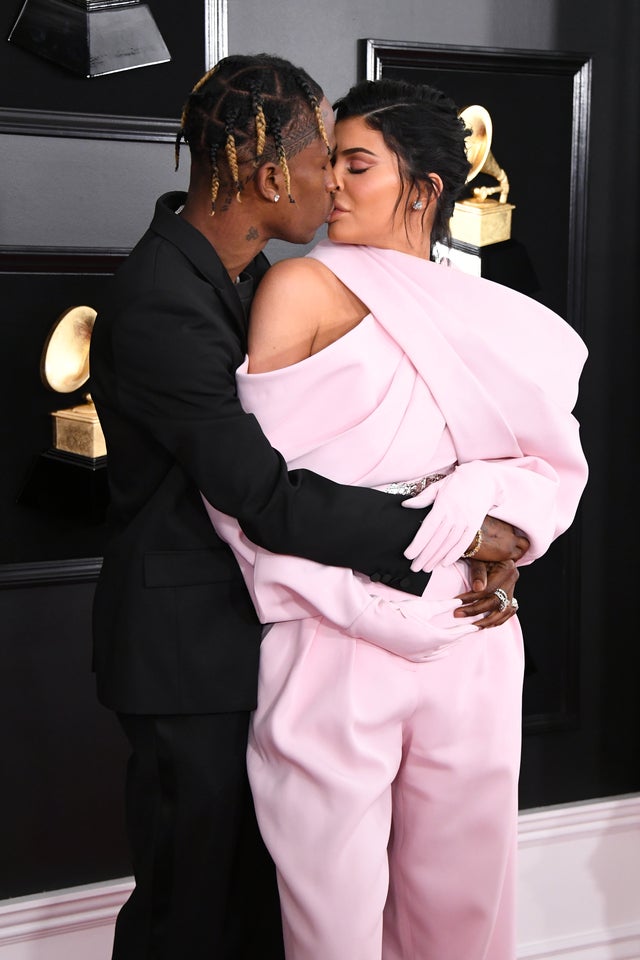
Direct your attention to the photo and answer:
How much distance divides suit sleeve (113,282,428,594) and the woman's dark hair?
0.38 metres

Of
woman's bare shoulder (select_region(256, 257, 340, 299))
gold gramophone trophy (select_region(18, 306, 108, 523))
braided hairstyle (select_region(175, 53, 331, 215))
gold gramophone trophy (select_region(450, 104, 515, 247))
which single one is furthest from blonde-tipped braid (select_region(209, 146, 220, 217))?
gold gramophone trophy (select_region(450, 104, 515, 247))

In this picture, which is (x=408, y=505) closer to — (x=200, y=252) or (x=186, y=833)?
(x=200, y=252)

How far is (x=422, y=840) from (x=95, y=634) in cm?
56

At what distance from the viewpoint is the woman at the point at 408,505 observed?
1419 mm

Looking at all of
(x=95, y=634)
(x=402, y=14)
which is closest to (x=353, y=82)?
(x=402, y=14)

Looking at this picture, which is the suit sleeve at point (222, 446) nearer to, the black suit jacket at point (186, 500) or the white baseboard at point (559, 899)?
the black suit jacket at point (186, 500)

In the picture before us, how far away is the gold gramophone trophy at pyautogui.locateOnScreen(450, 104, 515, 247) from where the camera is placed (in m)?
2.25

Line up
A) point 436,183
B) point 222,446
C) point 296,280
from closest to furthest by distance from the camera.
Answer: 1. point 222,446
2. point 296,280
3. point 436,183

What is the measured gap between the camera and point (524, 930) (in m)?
2.43

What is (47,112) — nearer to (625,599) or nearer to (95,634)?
(95,634)

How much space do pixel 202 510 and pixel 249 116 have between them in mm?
533

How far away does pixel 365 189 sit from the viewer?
152cm

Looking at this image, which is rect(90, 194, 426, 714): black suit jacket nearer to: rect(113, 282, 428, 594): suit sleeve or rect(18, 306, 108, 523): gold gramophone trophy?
rect(113, 282, 428, 594): suit sleeve

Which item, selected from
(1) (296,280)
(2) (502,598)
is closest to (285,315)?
(1) (296,280)
